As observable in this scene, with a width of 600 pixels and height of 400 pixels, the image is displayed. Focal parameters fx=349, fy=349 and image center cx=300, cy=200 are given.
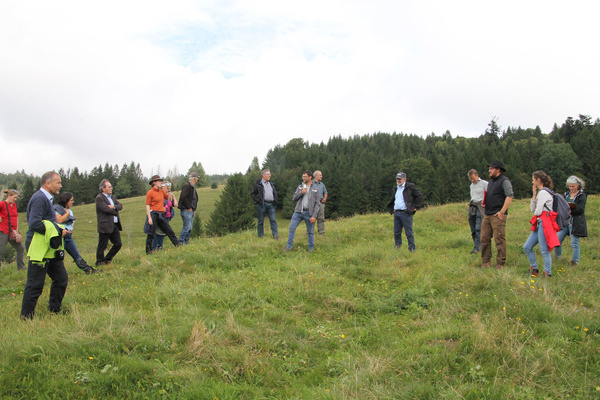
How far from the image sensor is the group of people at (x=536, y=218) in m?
7.03

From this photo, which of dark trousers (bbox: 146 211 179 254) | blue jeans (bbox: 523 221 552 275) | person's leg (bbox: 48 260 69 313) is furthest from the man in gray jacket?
person's leg (bbox: 48 260 69 313)

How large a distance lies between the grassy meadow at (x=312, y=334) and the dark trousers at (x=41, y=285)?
0.93 ft

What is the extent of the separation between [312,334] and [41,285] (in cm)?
423

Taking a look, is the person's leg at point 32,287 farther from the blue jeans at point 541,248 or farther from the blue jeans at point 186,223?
the blue jeans at point 541,248

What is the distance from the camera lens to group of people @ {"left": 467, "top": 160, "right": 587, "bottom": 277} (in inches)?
277

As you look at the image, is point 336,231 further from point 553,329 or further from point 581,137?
point 581,137

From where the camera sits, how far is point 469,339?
13.9ft

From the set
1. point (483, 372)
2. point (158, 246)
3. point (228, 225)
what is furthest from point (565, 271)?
point (228, 225)

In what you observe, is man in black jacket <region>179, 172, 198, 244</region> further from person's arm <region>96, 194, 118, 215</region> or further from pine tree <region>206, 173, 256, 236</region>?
pine tree <region>206, 173, 256, 236</region>

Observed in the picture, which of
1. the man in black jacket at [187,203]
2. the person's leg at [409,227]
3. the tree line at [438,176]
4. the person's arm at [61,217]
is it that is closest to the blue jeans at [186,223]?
the man in black jacket at [187,203]

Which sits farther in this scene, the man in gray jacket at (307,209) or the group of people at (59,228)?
the man in gray jacket at (307,209)

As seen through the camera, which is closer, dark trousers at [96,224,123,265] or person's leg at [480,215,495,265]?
person's leg at [480,215,495,265]

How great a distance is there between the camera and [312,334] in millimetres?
4906

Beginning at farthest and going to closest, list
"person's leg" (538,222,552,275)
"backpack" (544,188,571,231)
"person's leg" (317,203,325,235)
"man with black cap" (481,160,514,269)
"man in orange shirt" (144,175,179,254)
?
"person's leg" (317,203,325,235) → "man in orange shirt" (144,175,179,254) → "man with black cap" (481,160,514,269) → "backpack" (544,188,571,231) → "person's leg" (538,222,552,275)
